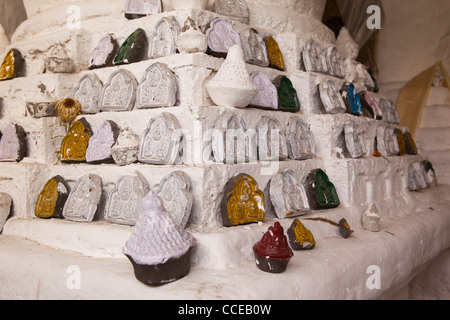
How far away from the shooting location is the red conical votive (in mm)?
1693

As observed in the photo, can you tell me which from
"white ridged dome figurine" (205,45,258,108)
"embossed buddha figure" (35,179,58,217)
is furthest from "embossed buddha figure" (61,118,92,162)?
"white ridged dome figurine" (205,45,258,108)

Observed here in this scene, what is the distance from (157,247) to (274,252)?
1.58 ft

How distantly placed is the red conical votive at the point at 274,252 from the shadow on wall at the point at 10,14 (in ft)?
13.0

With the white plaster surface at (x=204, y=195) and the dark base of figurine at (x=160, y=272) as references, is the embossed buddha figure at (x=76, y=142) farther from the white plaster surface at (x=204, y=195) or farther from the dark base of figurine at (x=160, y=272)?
the dark base of figurine at (x=160, y=272)

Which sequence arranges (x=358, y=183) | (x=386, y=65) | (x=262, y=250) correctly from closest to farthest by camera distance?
(x=262, y=250), (x=358, y=183), (x=386, y=65)

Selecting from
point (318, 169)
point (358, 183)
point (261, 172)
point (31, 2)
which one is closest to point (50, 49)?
point (31, 2)

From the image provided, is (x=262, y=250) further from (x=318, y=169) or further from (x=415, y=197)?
(x=415, y=197)

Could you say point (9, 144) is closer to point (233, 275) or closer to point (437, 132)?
point (233, 275)

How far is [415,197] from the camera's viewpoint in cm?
328

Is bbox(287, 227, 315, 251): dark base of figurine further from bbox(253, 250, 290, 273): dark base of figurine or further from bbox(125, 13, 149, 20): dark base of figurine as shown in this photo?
bbox(125, 13, 149, 20): dark base of figurine

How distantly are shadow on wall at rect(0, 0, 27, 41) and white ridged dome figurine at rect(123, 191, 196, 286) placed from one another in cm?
372

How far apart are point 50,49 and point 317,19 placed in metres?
A: 2.00

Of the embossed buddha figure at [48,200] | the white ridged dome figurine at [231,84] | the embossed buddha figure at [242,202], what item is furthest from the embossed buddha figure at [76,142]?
the embossed buddha figure at [242,202]

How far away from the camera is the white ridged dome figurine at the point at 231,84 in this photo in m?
2.05
